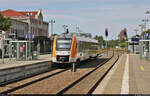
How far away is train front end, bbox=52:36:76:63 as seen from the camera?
24.5 meters

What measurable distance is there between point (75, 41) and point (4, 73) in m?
11.4

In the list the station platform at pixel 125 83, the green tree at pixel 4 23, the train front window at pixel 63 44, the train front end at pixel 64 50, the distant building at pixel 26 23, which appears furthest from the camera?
the distant building at pixel 26 23

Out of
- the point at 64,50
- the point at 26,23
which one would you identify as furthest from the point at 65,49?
the point at 26,23

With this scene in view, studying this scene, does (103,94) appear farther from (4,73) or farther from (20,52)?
(20,52)

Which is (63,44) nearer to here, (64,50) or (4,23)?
(64,50)

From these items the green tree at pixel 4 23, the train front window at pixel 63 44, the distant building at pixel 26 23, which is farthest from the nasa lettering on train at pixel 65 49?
the distant building at pixel 26 23

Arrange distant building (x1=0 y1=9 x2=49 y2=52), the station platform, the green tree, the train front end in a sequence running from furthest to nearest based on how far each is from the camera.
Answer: distant building (x1=0 y1=9 x2=49 y2=52) → the green tree → the train front end → the station platform

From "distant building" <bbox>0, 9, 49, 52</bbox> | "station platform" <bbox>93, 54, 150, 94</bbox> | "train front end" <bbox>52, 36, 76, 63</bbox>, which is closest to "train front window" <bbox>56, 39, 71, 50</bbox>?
"train front end" <bbox>52, 36, 76, 63</bbox>

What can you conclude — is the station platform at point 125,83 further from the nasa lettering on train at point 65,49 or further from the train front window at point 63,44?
the train front window at point 63,44

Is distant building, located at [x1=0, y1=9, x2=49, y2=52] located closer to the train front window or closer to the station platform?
the train front window

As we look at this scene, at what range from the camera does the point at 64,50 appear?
24531 mm

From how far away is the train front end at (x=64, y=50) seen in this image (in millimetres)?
24469

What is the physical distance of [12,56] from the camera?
34250mm

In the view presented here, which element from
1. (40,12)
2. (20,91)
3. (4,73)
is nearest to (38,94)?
(20,91)
